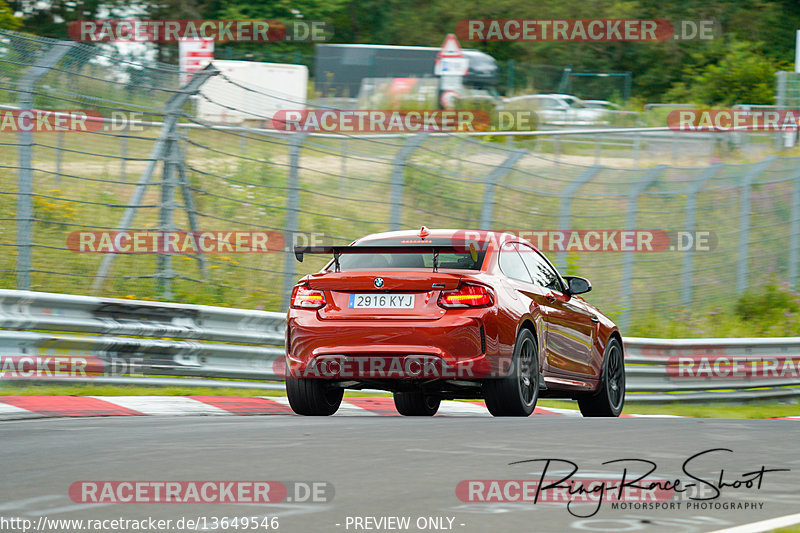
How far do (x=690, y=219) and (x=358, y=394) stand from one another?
7143 millimetres

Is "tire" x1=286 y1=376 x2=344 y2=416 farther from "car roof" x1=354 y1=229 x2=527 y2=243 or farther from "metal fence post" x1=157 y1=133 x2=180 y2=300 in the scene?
"metal fence post" x1=157 y1=133 x2=180 y2=300

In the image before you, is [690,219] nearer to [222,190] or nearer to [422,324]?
[222,190]

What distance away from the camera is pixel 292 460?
6691mm

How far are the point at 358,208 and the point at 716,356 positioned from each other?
15.2 feet

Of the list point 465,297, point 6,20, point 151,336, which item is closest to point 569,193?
point 151,336

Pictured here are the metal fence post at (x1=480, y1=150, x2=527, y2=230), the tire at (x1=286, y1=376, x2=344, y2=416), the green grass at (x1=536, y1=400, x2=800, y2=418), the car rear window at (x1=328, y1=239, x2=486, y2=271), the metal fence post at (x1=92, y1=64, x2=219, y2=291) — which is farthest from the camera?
the metal fence post at (x1=480, y1=150, x2=527, y2=230)

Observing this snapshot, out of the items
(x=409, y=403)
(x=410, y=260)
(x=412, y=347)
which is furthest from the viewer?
(x=409, y=403)

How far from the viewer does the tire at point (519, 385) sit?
9.30m

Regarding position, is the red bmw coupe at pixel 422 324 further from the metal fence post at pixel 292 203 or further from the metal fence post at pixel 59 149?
the metal fence post at pixel 59 149

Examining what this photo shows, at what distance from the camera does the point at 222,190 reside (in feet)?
46.0

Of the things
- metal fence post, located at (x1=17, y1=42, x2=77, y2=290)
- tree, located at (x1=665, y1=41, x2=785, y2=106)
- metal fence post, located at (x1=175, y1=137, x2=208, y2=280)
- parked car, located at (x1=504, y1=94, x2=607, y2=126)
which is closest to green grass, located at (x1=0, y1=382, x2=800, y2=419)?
metal fence post, located at (x1=17, y1=42, x2=77, y2=290)

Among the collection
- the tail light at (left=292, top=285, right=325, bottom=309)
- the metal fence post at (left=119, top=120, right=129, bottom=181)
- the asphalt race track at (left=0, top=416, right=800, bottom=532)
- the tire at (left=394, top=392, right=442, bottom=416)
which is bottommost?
the tire at (left=394, top=392, right=442, bottom=416)

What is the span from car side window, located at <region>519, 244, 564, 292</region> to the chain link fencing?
3.10 m

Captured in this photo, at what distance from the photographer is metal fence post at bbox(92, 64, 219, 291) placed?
1298cm
